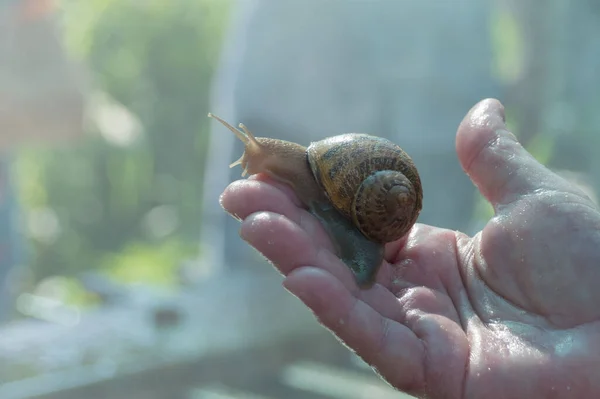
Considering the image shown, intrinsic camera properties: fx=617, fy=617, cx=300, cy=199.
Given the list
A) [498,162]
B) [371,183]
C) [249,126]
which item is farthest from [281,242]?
[249,126]

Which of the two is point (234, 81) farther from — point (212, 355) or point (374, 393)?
point (374, 393)

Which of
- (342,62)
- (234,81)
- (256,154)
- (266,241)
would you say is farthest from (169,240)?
(266,241)

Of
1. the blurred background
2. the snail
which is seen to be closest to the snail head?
the snail

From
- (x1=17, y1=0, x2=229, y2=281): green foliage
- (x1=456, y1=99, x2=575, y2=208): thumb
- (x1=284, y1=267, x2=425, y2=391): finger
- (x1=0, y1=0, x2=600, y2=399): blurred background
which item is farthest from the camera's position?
(x1=17, y1=0, x2=229, y2=281): green foliage

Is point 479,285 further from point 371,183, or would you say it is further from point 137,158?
point 137,158

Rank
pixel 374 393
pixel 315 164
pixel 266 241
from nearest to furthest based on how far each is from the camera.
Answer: pixel 266 241 < pixel 315 164 < pixel 374 393

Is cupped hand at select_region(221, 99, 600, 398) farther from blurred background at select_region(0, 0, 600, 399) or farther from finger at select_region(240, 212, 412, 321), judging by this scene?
blurred background at select_region(0, 0, 600, 399)
